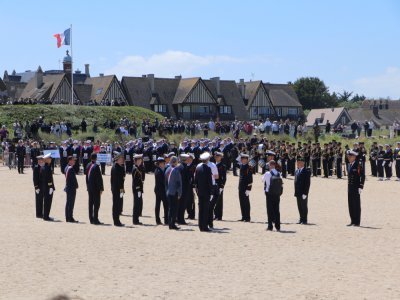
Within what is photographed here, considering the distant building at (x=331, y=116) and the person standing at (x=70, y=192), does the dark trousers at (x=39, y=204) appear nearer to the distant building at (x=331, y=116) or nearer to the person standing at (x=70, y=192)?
the person standing at (x=70, y=192)

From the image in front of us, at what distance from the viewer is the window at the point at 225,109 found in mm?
84938

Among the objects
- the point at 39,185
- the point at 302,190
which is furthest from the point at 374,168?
the point at 39,185

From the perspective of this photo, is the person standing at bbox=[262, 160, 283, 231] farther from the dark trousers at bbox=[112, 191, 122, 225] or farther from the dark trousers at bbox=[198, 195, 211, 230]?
the dark trousers at bbox=[112, 191, 122, 225]

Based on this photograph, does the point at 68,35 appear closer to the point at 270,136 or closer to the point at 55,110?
the point at 55,110

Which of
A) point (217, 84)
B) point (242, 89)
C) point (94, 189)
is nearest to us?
point (94, 189)

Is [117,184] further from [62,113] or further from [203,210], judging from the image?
[62,113]

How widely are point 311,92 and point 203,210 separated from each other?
10967cm

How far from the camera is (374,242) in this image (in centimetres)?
1686

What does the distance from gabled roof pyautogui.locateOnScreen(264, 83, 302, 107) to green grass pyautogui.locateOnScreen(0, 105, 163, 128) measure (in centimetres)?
3466

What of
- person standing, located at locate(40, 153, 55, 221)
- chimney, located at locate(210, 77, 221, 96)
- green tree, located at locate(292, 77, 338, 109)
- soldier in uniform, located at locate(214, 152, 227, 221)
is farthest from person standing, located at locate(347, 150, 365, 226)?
green tree, located at locate(292, 77, 338, 109)

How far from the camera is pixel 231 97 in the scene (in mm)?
86250

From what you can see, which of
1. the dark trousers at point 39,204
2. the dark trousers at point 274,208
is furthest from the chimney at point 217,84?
the dark trousers at point 274,208

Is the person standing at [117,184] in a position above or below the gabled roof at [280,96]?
below

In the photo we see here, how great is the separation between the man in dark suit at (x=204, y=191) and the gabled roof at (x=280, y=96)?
74.4 metres
